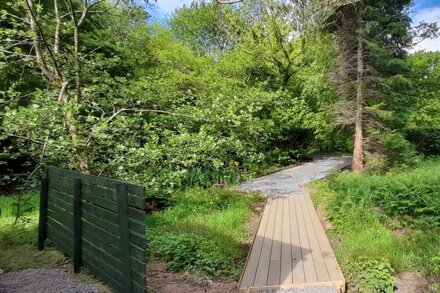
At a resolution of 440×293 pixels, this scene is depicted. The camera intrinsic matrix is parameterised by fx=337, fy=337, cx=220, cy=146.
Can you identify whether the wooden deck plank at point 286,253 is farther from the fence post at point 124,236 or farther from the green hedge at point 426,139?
the green hedge at point 426,139

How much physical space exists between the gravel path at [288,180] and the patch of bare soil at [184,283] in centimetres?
514

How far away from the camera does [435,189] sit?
5.38 meters

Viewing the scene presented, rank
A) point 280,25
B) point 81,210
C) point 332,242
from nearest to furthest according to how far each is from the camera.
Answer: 1. point 81,210
2. point 332,242
3. point 280,25

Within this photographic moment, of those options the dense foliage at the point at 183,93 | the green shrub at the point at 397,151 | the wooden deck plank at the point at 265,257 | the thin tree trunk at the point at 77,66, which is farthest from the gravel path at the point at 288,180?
the thin tree trunk at the point at 77,66

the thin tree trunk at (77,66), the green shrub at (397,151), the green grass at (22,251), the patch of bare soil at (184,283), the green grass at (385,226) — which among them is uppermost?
the thin tree trunk at (77,66)

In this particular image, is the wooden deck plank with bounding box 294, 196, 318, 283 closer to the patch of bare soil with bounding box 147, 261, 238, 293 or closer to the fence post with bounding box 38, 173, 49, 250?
the patch of bare soil with bounding box 147, 261, 238, 293

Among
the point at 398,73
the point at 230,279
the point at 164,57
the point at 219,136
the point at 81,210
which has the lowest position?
the point at 230,279

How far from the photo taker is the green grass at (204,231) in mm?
A: 4410

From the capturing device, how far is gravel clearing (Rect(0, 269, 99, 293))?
3.41 m

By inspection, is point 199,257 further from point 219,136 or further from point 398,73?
point 398,73

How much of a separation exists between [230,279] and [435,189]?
369 centimetres

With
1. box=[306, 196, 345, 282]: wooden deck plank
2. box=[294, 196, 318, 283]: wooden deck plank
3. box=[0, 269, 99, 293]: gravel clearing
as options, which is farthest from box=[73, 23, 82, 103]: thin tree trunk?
box=[306, 196, 345, 282]: wooden deck plank

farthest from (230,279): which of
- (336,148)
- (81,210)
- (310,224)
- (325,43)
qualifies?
(336,148)

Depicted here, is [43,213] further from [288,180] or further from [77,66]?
[288,180]
